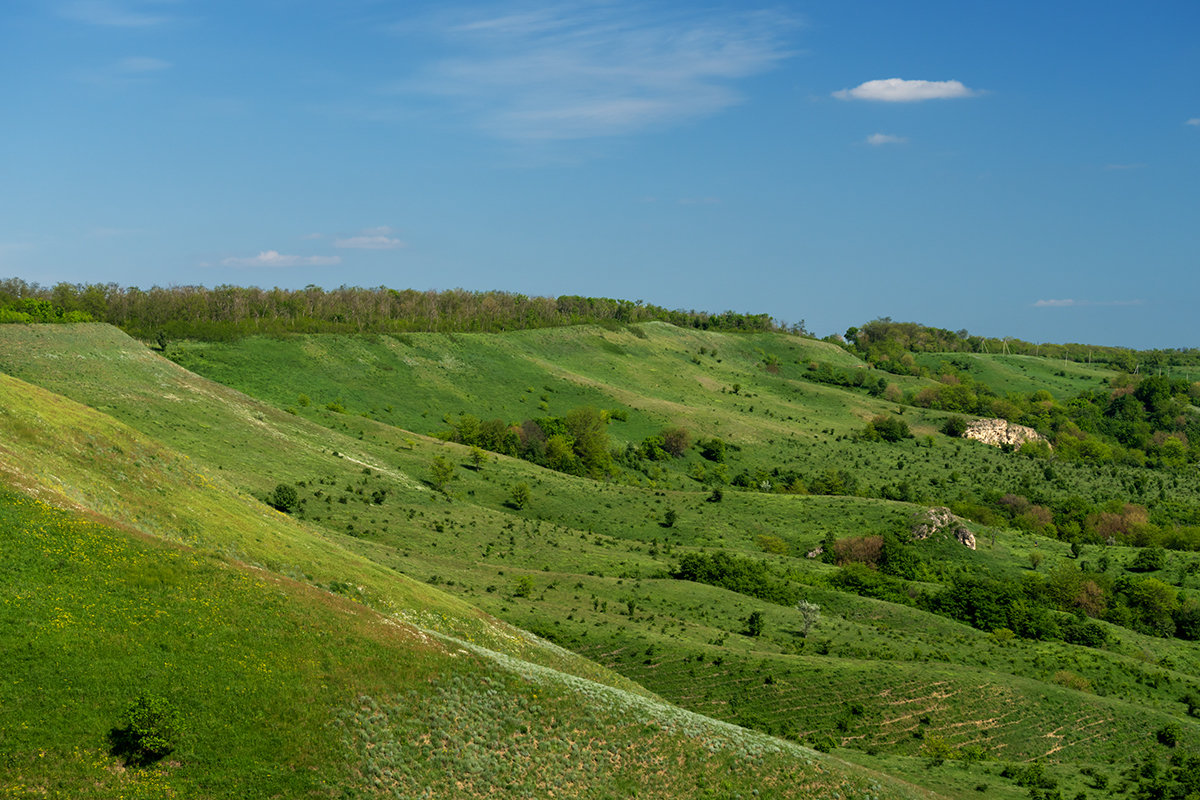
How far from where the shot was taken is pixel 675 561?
9812cm

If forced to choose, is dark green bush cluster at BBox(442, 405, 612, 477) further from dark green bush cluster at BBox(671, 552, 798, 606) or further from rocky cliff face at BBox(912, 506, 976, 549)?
dark green bush cluster at BBox(671, 552, 798, 606)

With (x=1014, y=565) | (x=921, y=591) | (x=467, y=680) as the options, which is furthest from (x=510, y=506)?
(x=467, y=680)

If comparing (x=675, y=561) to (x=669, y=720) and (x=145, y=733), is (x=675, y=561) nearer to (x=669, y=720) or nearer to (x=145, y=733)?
(x=669, y=720)

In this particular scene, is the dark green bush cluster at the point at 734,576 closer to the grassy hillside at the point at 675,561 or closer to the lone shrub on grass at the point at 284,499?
the grassy hillside at the point at 675,561

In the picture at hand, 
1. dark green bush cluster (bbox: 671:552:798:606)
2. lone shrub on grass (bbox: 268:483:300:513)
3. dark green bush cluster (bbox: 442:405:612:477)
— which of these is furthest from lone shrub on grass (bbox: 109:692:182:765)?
dark green bush cluster (bbox: 442:405:612:477)

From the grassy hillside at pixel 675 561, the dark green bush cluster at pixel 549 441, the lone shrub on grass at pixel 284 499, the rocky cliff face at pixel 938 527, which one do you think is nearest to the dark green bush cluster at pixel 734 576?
the grassy hillside at pixel 675 561

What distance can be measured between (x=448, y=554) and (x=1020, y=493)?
118396 mm

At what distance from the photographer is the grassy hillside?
59.1 meters

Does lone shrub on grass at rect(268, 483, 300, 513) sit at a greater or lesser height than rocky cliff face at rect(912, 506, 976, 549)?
greater

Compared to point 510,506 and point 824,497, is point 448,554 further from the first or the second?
point 824,497

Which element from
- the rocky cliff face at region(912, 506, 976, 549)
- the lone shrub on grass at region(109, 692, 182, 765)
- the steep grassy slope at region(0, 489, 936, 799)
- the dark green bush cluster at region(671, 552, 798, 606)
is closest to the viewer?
the lone shrub on grass at region(109, 692, 182, 765)

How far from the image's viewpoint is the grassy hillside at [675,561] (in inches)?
2325

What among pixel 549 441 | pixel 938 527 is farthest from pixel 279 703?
pixel 549 441

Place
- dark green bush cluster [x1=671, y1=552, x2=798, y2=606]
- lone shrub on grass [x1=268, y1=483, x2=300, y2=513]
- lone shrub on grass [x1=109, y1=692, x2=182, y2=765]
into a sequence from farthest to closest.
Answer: dark green bush cluster [x1=671, y1=552, x2=798, y2=606]
lone shrub on grass [x1=268, y1=483, x2=300, y2=513]
lone shrub on grass [x1=109, y1=692, x2=182, y2=765]
